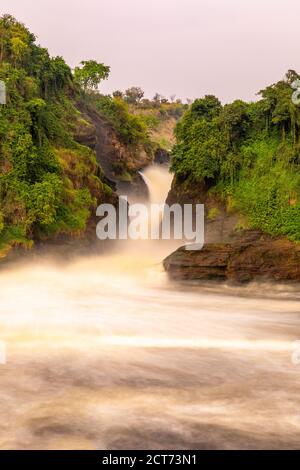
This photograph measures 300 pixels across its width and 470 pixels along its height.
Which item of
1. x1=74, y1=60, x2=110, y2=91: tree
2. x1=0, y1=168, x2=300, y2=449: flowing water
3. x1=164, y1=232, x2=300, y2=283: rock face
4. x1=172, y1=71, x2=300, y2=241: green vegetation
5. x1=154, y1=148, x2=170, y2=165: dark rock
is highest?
x1=74, y1=60, x2=110, y2=91: tree

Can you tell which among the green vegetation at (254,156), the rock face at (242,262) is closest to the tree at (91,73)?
the green vegetation at (254,156)

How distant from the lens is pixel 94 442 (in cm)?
517

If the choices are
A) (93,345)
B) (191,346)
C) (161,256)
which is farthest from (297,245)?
(93,345)

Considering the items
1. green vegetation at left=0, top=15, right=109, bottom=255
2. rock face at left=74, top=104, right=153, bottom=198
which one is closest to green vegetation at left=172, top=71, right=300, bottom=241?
green vegetation at left=0, top=15, right=109, bottom=255

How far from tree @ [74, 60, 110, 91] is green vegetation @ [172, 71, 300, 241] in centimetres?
2268

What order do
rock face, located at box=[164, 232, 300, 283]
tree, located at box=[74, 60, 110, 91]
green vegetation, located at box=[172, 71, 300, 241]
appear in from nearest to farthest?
1. rock face, located at box=[164, 232, 300, 283]
2. green vegetation, located at box=[172, 71, 300, 241]
3. tree, located at box=[74, 60, 110, 91]

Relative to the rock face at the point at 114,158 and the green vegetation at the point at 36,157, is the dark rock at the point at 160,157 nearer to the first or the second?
the rock face at the point at 114,158

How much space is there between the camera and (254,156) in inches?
893

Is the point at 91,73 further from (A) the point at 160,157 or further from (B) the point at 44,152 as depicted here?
(B) the point at 44,152

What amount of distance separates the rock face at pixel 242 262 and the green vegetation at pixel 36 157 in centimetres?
663

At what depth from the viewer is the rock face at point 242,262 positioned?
18562 millimetres

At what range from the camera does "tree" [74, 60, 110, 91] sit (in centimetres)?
4425

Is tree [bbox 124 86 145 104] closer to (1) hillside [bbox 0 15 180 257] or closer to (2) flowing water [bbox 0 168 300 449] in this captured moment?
(1) hillside [bbox 0 15 180 257]

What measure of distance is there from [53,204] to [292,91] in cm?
1235
